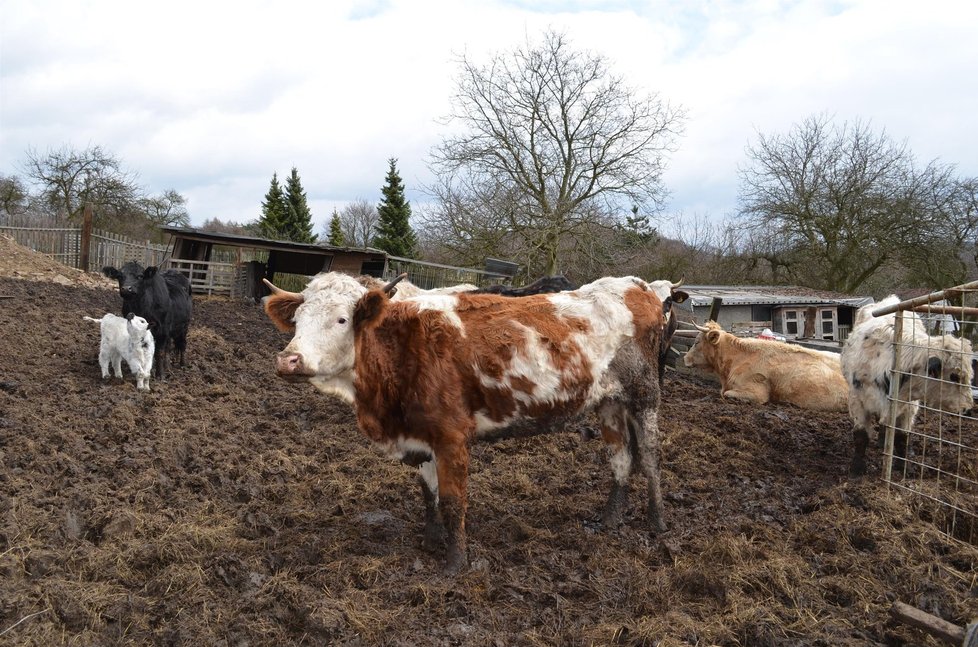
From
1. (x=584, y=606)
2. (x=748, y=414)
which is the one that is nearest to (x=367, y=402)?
(x=584, y=606)

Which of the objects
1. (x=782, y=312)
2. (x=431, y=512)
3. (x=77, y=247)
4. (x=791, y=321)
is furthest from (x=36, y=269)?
(x=791, y=321)

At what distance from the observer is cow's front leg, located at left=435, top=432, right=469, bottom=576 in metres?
4.17

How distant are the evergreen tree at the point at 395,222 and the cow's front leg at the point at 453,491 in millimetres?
37085

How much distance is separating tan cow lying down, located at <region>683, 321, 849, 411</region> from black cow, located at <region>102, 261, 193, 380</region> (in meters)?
9.02

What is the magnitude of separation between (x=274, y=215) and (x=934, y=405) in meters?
44.0

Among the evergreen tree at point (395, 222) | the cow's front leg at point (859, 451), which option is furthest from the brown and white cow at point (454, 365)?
the evergreen tree at point (395, 222)

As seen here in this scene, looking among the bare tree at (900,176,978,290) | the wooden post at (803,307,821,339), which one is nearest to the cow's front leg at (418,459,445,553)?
the wooden post at (803,307,821,339)

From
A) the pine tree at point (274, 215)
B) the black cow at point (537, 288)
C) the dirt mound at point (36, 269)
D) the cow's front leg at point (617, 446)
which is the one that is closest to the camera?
the cow's front leg at point (617, 446)

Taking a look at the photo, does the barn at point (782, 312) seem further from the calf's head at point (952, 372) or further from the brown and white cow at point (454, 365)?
the brown and white cow at point (454, 365)

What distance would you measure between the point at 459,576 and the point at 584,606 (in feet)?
2.69

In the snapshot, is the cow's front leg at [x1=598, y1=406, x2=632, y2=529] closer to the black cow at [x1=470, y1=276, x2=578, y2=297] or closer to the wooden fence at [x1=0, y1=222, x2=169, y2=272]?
the black cow at [x1=470, y1=276, x2=578, y2=297]

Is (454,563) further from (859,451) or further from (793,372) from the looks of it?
(793,372)

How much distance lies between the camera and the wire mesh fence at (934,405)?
14.7ft

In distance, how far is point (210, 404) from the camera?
26.8 ft
